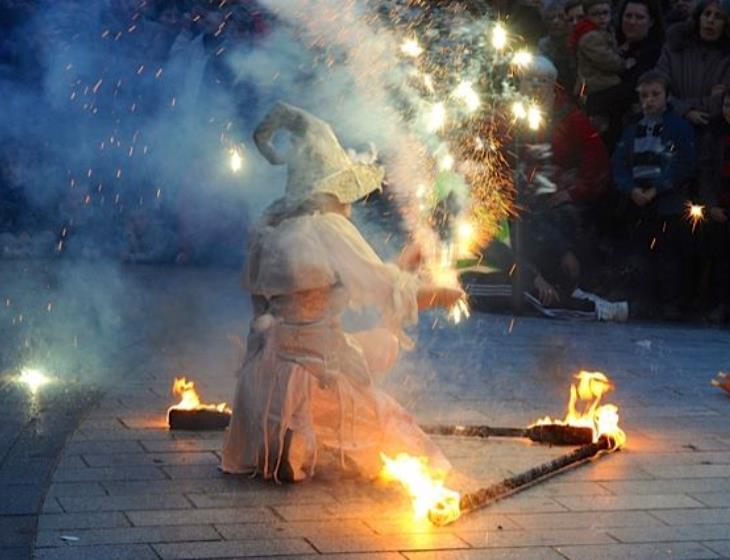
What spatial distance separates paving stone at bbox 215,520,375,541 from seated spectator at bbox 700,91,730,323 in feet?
25.1

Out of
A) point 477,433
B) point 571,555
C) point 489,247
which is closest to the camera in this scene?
point 571,555

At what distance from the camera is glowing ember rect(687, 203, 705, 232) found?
13594 millimetres

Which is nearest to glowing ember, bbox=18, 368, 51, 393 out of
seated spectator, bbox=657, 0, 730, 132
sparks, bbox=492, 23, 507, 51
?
sparks, bbox=492, 23, 507, 51

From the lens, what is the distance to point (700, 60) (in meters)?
13.7

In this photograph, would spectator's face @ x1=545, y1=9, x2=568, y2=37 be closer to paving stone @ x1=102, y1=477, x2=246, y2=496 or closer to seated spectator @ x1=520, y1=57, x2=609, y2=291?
seated spectator @ x1=520, y1=57, x2=609, y2=291

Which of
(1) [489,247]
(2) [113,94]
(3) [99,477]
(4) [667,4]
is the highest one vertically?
(4) [667,4]

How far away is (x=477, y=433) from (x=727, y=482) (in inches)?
51.5

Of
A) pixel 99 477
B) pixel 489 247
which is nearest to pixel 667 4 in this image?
pixel 489 247

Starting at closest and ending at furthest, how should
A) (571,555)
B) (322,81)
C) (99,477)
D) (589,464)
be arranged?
(571,555) < (99,477) < (589,464) < (322,81)

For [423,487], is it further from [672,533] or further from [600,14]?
[600,14]

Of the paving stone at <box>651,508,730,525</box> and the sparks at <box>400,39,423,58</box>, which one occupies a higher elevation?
the sparks at <box>400,39,423,58</box>

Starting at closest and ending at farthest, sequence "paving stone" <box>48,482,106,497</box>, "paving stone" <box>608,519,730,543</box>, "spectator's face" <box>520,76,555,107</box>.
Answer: "paving stone" <box>608,519,730,543</box>, "paving stone" <box>48,482,106,497</box>, "spectator's face" <box>520,76,555,107</box>

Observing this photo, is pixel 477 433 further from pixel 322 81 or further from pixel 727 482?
pixel 322 81

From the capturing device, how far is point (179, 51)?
14.0 meters
